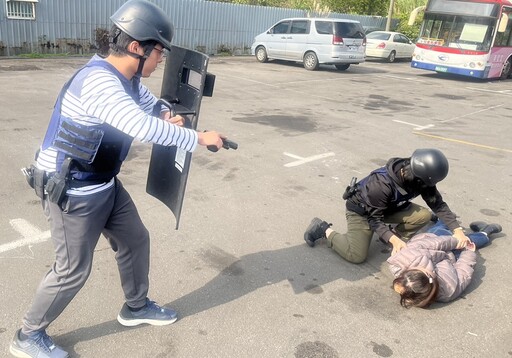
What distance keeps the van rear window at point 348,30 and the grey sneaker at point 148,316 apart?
1393 cm

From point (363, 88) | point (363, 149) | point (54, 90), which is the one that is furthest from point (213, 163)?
point (363, 88)

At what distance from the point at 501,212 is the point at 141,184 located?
3.79 meters

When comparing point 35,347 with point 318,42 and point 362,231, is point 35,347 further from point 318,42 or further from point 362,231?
point 318,42

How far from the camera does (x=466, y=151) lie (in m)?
7.31

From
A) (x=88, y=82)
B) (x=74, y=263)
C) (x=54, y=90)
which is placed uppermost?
(x=88, y=82)

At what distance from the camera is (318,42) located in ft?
51.6

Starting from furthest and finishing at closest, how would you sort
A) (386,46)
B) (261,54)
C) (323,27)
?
(386,46)
(261,54)
(323,27)

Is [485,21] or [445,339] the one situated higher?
[485,21]

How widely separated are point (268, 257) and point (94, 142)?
197cm

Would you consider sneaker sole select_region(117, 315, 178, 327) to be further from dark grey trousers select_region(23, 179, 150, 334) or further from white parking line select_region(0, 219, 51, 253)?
white parking line select_region(0, 219, 51, 253)

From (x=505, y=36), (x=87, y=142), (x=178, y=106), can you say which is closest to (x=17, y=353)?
(x=87, y=142)

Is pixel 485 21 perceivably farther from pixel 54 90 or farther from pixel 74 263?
pixel 74 263

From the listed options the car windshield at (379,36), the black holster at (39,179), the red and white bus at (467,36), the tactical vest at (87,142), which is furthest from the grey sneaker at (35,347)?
the car windshield at (379,36)

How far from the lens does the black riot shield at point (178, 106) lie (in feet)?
9.00
